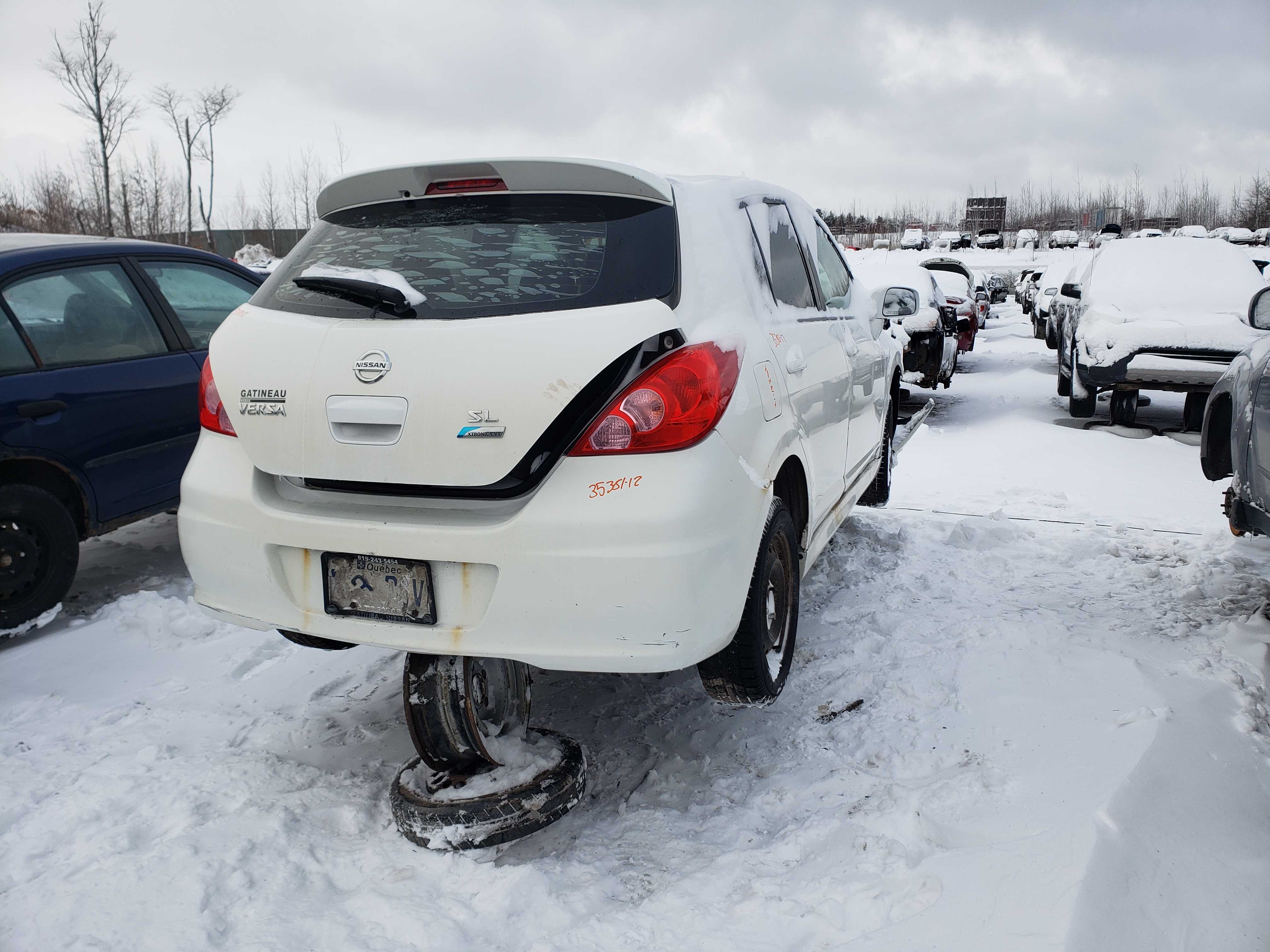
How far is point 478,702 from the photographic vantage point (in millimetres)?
2496

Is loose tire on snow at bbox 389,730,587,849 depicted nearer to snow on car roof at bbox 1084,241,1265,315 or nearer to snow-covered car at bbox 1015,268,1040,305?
snow on car roof at bbox 1084,241,1265,315

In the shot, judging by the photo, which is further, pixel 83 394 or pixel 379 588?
pixel 83 394

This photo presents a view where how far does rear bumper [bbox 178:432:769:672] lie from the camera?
2.06m

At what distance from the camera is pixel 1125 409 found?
28.2 ft

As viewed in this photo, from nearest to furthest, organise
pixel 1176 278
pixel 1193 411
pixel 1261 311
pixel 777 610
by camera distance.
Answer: pixel 777 610
pixel 1261 311
pixel 1193 411
pixel 1176 278

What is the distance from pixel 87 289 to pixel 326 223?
2235 mm

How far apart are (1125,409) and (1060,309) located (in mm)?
4929

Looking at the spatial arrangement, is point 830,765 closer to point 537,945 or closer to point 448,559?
point 537,945

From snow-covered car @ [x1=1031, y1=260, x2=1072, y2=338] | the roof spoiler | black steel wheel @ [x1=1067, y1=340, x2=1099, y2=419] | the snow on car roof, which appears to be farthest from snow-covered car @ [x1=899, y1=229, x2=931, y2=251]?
the roof spoiler

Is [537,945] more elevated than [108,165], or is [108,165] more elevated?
[108,165]

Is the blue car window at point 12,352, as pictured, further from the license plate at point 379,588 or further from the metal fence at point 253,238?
the metal fence at point 253,238

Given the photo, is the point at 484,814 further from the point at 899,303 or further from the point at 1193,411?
the point at 1193,411

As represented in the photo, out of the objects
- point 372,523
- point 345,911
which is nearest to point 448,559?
point 372,523

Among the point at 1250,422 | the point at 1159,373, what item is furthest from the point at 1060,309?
the point at 1250,422
